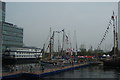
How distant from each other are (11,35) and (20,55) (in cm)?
1439

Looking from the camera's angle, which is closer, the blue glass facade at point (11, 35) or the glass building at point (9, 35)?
the glass building at point (9, 35)

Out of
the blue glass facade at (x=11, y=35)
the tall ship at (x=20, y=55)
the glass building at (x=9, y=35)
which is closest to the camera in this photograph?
the tall ship at (x=20, y=55)

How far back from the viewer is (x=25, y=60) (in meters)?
89.4

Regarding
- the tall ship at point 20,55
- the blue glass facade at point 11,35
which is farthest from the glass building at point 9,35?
the tall ship at point 20,55

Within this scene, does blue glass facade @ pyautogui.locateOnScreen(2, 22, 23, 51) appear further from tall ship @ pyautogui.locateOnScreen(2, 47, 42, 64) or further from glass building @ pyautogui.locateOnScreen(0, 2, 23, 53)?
tall ship @ pyautogui.locateOnScreen(2, 47, 42, 64)

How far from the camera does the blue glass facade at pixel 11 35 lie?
3479 inches

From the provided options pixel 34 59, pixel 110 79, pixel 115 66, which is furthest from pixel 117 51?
pixel 110 79

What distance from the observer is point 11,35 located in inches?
3686

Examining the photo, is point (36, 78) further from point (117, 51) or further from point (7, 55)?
point (117, 51)

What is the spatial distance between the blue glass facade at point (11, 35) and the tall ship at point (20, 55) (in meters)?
5.65

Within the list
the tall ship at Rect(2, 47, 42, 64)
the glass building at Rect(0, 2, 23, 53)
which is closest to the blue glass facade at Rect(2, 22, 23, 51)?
the glass building at Rect(0, 2, 23, 53)

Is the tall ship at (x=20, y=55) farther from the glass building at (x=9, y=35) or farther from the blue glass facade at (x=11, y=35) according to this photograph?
the blue glass facade at (x=11, y=35)

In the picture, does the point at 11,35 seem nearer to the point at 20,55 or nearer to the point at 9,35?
the point at 9,35

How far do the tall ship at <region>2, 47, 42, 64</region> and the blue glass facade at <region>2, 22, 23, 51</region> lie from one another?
5655 mm
